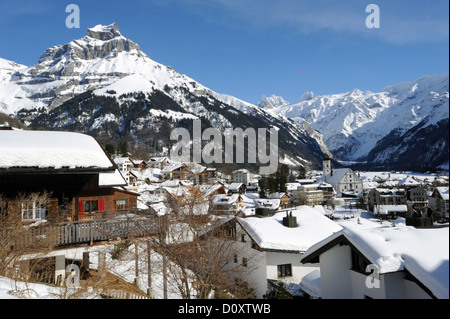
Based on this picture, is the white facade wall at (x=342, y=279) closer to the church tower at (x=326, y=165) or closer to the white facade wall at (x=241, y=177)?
the white facade wall at (x=241, y=177)

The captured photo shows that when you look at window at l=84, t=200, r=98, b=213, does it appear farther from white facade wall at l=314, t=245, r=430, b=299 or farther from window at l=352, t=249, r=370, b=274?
window at l=352, t=249, r=370, b=274

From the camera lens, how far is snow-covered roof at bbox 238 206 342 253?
54.1 feet

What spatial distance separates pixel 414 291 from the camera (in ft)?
14.6

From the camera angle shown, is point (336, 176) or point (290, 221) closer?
point (290, 221)

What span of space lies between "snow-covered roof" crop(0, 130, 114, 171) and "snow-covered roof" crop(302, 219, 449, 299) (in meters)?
8.13

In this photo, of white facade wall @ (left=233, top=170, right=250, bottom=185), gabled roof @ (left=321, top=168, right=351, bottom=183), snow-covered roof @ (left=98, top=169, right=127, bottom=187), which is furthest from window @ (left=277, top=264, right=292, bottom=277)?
white facade wall @ (left=233, top=170, right=250, bottom=185)

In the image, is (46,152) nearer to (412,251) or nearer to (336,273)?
(336,273)

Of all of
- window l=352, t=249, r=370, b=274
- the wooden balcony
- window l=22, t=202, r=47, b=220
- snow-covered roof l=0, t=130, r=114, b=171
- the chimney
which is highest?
snow-covered roof l=0, t=130, r=114, b=171

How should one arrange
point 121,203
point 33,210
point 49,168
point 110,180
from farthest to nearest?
1. point 121,203
2. point 110,180
3. point 33,210
4. point 49,168

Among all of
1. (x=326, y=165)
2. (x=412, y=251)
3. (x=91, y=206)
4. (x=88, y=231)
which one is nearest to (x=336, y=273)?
(x=412, y=251)

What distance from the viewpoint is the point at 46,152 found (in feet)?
32.1

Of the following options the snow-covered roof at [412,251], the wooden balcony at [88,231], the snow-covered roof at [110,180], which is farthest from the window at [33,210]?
the snow-covered roof at [412,251]

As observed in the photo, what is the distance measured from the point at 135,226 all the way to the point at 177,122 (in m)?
170

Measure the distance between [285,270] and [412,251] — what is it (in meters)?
14.1
